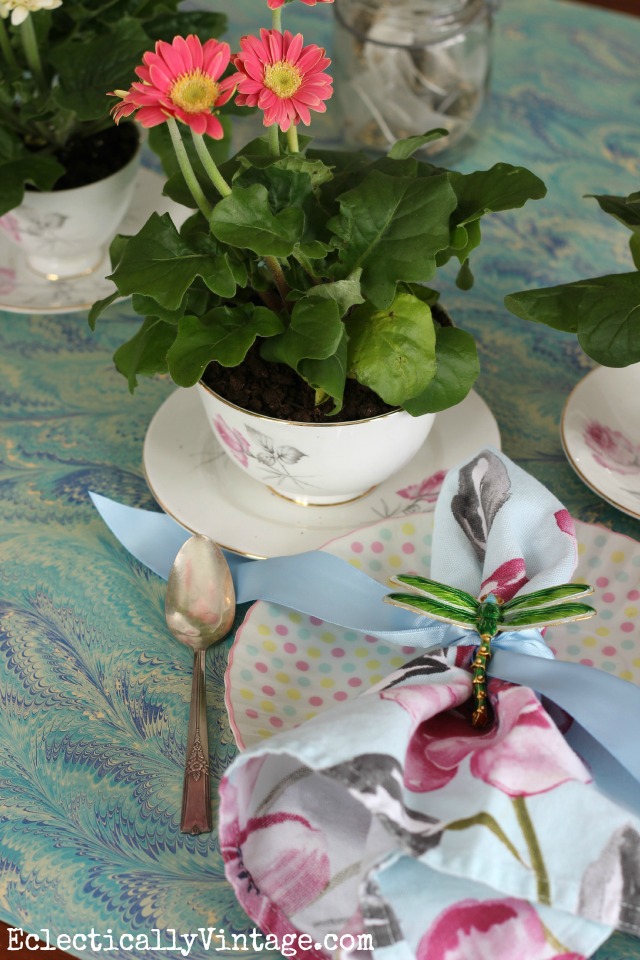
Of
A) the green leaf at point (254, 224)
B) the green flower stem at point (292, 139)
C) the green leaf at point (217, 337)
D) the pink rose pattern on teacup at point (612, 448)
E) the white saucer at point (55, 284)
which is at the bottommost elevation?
the pink rose pattern on teacup at point (612, 448)

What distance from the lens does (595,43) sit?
1.03 m

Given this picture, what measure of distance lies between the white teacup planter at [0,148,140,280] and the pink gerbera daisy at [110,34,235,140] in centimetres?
30

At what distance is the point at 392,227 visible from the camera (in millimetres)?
506

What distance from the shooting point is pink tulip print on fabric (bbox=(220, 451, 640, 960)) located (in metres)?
0.36

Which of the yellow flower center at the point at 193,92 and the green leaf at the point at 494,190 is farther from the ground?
the yellow flower center at the point at 193,92

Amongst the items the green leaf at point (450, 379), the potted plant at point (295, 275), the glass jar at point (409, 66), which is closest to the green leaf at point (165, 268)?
the potted plant at point (295, 275)

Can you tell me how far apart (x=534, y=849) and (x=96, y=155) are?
604 millimetres

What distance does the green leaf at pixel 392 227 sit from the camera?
0.50 m

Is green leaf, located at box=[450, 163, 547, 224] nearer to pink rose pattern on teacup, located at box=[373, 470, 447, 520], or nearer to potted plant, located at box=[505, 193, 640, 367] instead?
potted plant, located at box=[505, 193, 640, 367]

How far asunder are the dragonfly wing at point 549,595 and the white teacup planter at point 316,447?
14cm

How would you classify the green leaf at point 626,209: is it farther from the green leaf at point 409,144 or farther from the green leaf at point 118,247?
the green leaf at point 118,247

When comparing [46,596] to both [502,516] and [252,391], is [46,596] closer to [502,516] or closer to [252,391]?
[252,391]

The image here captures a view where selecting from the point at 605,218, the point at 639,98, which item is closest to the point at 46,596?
the point at 605,218

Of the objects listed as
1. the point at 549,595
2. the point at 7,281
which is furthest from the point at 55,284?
the point at 549,595
